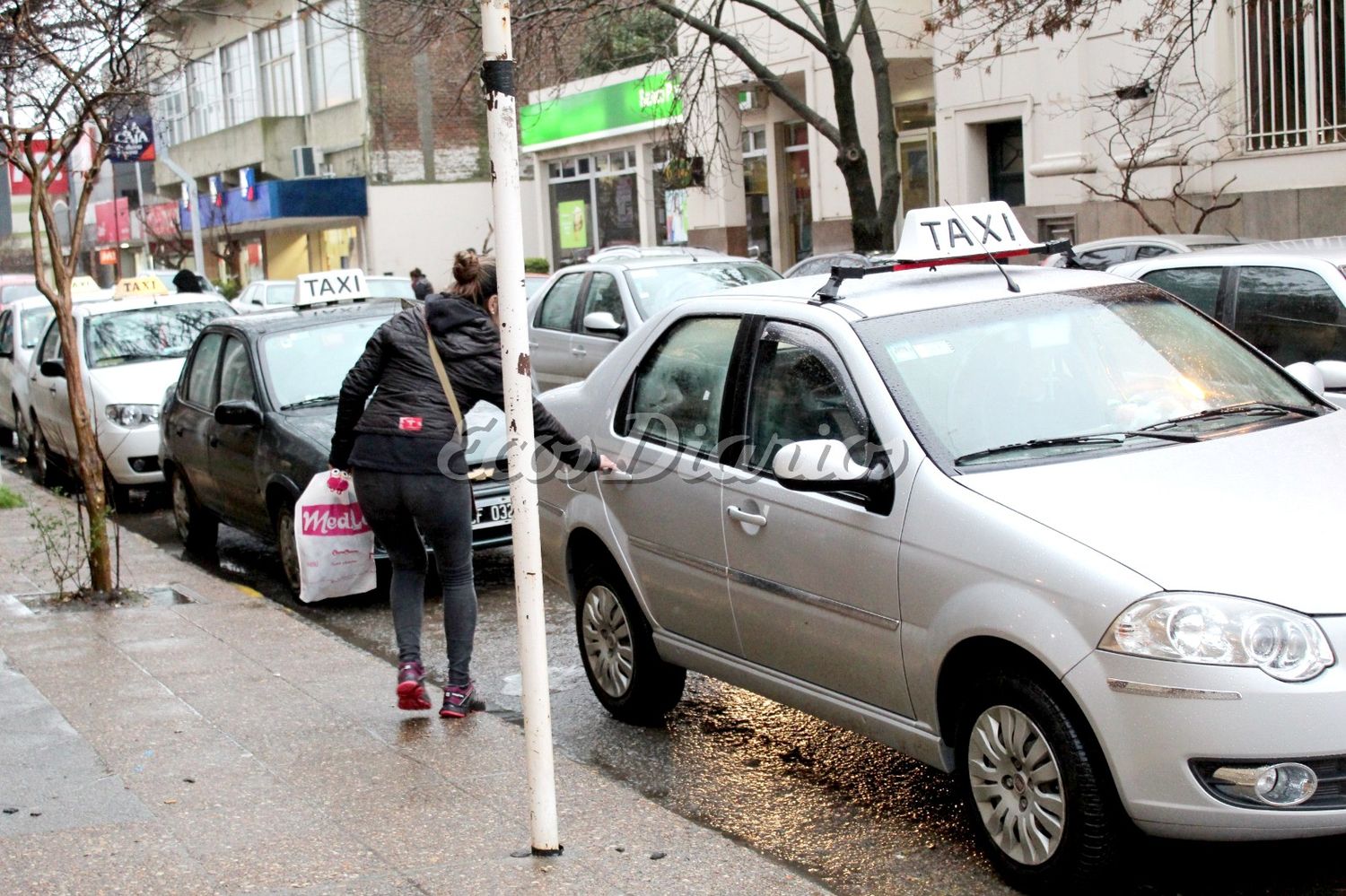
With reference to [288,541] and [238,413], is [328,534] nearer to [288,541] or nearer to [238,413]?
[288,541]

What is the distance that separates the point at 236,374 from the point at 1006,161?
14899mm

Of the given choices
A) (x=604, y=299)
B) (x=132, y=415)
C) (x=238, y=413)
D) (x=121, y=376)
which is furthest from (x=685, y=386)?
(x=121, y=376)

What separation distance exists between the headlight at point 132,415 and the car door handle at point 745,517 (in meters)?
9.34

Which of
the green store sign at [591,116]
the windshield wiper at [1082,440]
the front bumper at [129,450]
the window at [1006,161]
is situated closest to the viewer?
the windshield wiper at [1082,440]

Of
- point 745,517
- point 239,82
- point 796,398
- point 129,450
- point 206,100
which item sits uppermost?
point 239,82

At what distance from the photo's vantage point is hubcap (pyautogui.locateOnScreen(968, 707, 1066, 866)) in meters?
4.34

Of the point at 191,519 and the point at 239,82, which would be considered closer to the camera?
the point at 191,519

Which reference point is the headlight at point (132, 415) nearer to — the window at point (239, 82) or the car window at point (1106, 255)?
the car window at point (1106, 255)

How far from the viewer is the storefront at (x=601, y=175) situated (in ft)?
103

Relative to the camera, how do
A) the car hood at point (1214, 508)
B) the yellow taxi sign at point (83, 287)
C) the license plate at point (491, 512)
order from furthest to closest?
the yellow taxi sign at point (83, 287) < the license plate at point (491, 512) < the car hood at point (1214, 508)

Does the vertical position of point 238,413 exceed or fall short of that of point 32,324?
it falls short

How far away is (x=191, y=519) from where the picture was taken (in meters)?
11.6


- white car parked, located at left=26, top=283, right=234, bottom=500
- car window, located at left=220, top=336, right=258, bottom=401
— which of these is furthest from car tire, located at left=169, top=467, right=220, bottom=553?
white car parked, located at left=26, top=283, right=234, bottom=500

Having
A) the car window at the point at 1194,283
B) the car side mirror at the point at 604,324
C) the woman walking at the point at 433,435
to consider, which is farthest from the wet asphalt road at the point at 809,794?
the car side mirror at the point at 604,324
